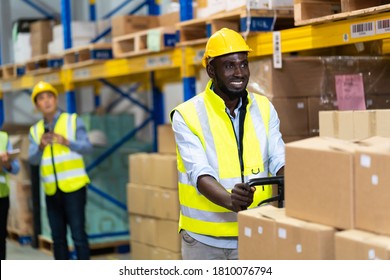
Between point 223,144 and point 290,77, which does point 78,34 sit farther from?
point 223,144

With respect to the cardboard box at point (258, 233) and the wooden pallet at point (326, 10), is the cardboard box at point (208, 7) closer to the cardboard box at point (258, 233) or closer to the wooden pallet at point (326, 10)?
the wooden pallet at point (326, 10)

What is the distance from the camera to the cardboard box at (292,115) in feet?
18.4

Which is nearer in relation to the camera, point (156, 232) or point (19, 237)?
point (156, 232)

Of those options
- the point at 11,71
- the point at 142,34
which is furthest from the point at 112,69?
the point at 11,71

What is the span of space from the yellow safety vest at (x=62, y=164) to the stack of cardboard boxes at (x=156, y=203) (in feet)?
2.39

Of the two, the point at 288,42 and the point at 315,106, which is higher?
the point at 288,42

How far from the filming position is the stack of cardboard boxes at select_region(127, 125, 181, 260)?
24.6 feet

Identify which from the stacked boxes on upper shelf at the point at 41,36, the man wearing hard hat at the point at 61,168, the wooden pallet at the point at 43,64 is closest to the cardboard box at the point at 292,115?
the man wearing hard hat at the point at 61,168

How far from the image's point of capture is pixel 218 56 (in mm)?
4121

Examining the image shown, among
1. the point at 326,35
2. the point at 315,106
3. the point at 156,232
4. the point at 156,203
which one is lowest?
the point at 156,232

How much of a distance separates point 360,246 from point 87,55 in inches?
252

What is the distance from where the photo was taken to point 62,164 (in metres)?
7.42

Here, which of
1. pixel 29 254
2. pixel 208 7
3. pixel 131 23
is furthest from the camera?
pixel 29 254
